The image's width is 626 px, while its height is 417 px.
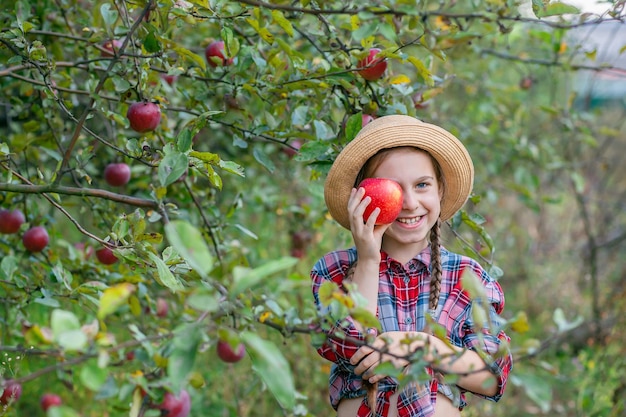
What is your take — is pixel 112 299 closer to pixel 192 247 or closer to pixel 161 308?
pixel 192 247

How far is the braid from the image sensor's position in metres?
1.56

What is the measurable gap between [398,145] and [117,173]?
973 millimetres

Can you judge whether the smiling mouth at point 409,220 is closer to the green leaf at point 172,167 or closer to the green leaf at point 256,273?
the green leaf at point 172,167

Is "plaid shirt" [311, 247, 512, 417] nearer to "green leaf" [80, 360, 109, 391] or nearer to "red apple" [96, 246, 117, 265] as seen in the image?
"green leaf" [80, 360, 109, 391]

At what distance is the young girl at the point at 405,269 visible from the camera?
148 centimetres

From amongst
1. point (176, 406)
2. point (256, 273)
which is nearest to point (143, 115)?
point (176, 406)

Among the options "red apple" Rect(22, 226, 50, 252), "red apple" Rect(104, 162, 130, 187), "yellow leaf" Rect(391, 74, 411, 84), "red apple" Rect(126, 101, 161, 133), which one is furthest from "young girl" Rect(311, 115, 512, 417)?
"red apple" Rect(22, 226, 50, 252)

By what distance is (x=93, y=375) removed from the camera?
0.97m

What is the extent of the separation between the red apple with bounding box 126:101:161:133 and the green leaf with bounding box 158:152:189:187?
35cm

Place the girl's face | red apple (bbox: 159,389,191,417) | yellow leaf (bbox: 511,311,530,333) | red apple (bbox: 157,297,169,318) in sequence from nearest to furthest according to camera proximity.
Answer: yellow leaf (bbox: 511,311,530,333) → the girl's face → red apple (bbox: 159,389,191,417) → red apple (bbox: 157,297,169,318)

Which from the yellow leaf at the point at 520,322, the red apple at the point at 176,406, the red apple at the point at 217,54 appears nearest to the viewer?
the yellow leaf at the point at 520,322

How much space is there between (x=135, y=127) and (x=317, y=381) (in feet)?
5.86

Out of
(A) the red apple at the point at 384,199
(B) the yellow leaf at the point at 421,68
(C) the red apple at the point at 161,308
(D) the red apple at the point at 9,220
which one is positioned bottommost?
(C) the red apple at the point at 161,308

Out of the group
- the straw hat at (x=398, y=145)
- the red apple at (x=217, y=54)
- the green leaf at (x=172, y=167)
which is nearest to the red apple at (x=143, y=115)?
the red apple at (x=217, y=54)
